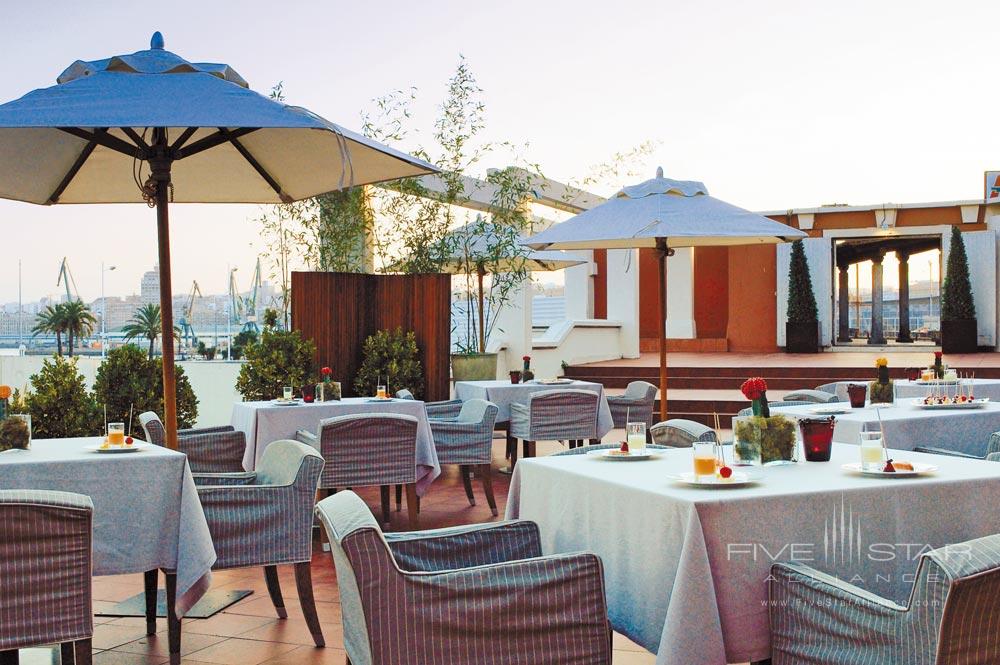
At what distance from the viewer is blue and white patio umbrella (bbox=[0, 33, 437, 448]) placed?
3746mm

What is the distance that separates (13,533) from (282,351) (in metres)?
5.74

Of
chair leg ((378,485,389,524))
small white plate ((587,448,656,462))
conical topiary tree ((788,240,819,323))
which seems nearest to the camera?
small white plate ((587,448,656,462))

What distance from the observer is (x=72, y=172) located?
16.9ft

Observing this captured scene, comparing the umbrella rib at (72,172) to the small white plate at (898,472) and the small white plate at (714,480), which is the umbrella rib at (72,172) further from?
the small white plate at (898,472)

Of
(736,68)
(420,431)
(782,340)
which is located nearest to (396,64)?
(736,68)

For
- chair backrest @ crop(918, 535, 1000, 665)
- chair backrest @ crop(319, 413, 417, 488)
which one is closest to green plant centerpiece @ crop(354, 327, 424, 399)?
chair backrest @ crop(319, 413, 417, 488)

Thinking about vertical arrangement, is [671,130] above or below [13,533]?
above

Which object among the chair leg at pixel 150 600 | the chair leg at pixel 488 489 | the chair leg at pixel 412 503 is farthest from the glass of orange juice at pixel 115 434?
the chair leg at pixel 488 489

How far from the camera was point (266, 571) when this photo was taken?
4355mm

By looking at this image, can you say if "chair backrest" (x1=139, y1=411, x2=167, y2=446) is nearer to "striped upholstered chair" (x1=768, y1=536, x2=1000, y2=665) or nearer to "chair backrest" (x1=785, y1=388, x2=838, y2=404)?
"striped upholstered chair" (x1=768, y1=536, x2=1000, y2=665)

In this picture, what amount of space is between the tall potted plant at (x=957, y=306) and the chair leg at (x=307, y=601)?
1519 centimetres

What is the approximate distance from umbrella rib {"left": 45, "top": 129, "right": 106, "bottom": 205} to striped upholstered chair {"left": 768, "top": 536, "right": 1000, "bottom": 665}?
394 centimetres

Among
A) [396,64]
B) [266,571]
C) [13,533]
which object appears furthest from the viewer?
[396,64]

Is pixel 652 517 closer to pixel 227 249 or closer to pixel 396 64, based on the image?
pixel 396 64
